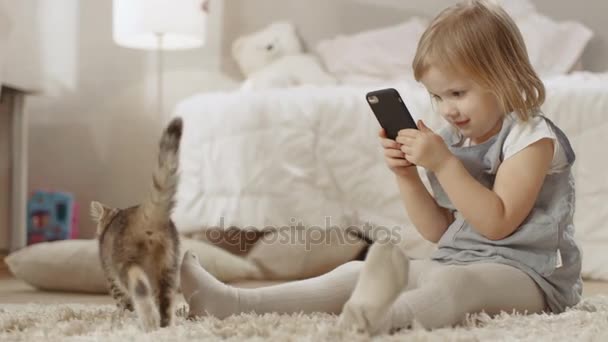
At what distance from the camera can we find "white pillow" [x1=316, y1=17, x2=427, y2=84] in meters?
2.84

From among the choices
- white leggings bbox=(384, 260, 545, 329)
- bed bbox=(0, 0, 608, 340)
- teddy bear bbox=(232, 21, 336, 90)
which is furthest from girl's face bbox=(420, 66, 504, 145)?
teddy bear bbox=(232, 21, 336, 90)

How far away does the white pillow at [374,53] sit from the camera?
9.33ft

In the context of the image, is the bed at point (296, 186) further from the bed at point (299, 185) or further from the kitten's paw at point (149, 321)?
the kitten's paw at point (149, 321)

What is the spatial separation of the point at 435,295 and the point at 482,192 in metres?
0.17

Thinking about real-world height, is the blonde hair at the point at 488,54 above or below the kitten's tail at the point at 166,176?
above

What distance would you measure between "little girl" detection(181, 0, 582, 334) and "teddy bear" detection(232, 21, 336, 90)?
1746mm

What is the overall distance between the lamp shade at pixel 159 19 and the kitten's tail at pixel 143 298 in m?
1.87

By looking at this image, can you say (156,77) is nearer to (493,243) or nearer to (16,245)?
(16,245)

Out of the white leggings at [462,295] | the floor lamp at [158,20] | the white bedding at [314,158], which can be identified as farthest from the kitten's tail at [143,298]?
the floor lamp at [158,20]

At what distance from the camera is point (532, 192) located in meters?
1.04

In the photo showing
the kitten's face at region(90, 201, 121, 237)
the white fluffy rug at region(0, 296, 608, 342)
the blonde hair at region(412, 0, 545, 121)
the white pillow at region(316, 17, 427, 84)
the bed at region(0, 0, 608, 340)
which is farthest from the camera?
the white pillow at region(316, 17, 427, 84)

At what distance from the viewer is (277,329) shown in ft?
2.86

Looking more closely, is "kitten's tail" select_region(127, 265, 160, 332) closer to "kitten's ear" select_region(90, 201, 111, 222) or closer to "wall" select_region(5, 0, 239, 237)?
"kitten's ear" select_region(90, 201, 111, 222)

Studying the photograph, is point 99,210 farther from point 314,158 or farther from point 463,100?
point 314,158
